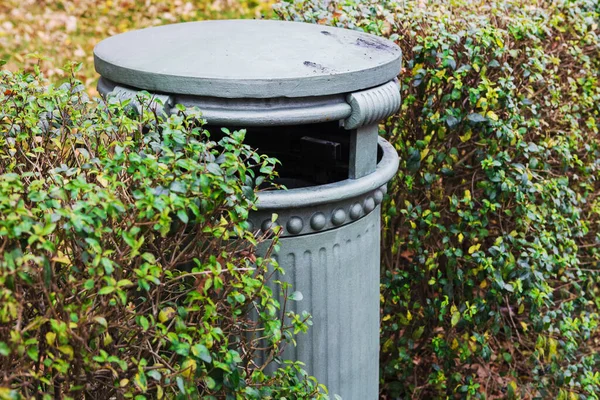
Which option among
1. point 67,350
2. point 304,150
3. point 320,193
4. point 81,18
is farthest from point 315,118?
point 81,18

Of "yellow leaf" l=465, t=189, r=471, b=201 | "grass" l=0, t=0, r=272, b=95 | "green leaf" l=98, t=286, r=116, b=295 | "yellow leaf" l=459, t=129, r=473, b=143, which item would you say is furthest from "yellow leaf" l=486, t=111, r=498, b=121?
"grass" l=0, t=0, r=272, b=95

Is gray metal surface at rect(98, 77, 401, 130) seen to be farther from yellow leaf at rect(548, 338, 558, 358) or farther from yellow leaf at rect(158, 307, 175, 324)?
yellow leaf at rect(548, 338, 558, 358)

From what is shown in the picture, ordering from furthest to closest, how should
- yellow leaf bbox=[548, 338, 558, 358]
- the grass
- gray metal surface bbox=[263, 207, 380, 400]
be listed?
1. the grass
2. yellow leaf bbox=[548, 338, 558, 358]
3. gray metal surface bbox=[263, 207, 380, 400]

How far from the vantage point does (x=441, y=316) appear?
3201 millimetres

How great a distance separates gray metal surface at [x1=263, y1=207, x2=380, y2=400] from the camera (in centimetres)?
234

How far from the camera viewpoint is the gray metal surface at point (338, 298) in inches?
92.0

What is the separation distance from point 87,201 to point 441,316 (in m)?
1.97

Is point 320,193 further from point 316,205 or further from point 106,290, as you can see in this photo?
point 106,290

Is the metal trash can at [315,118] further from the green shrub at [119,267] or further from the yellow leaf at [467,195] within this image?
the yellow leaf at [467,195]

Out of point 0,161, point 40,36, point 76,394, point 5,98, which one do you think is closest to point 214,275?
point 76,394

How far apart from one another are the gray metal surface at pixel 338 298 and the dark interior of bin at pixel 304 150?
25 cm

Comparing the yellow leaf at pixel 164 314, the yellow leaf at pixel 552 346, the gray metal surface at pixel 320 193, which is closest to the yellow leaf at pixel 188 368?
the yellow leaf at pixel 164 314

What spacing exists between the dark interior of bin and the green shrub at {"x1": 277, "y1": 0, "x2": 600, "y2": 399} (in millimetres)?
511

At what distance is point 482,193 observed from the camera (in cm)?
327
